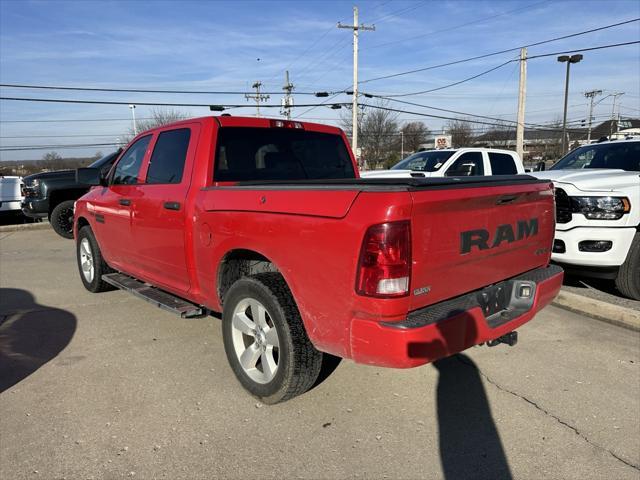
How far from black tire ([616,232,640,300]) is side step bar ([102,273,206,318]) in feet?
14.4

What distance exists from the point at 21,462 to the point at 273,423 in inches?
55.0

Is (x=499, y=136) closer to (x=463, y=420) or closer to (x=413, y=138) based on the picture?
(x=413, y=138)

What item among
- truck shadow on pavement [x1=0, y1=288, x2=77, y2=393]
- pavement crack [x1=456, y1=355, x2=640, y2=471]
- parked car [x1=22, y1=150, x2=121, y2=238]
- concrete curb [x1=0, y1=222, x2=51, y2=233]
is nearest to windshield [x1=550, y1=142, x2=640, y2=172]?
pavement crack [x1=456, y1=355, x2=640, y2=471]

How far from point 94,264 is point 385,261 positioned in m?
4.51

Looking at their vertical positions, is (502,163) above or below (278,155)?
below

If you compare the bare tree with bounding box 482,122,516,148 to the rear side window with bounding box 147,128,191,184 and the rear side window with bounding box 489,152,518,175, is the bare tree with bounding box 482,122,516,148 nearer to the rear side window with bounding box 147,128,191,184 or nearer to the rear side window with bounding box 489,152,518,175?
the rear side window with bounding box 489,152,518,175

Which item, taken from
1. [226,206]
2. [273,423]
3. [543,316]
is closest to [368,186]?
[226,206]

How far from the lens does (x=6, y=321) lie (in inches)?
191

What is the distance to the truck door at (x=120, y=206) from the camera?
455cm

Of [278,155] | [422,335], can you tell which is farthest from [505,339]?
[278,155]

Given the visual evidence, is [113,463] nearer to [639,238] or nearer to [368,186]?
[368,186]

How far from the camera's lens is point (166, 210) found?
12.7 feet

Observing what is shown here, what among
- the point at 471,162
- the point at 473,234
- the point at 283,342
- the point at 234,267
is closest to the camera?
the point at 473,234

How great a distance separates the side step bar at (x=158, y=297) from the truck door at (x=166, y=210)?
0.34ft
